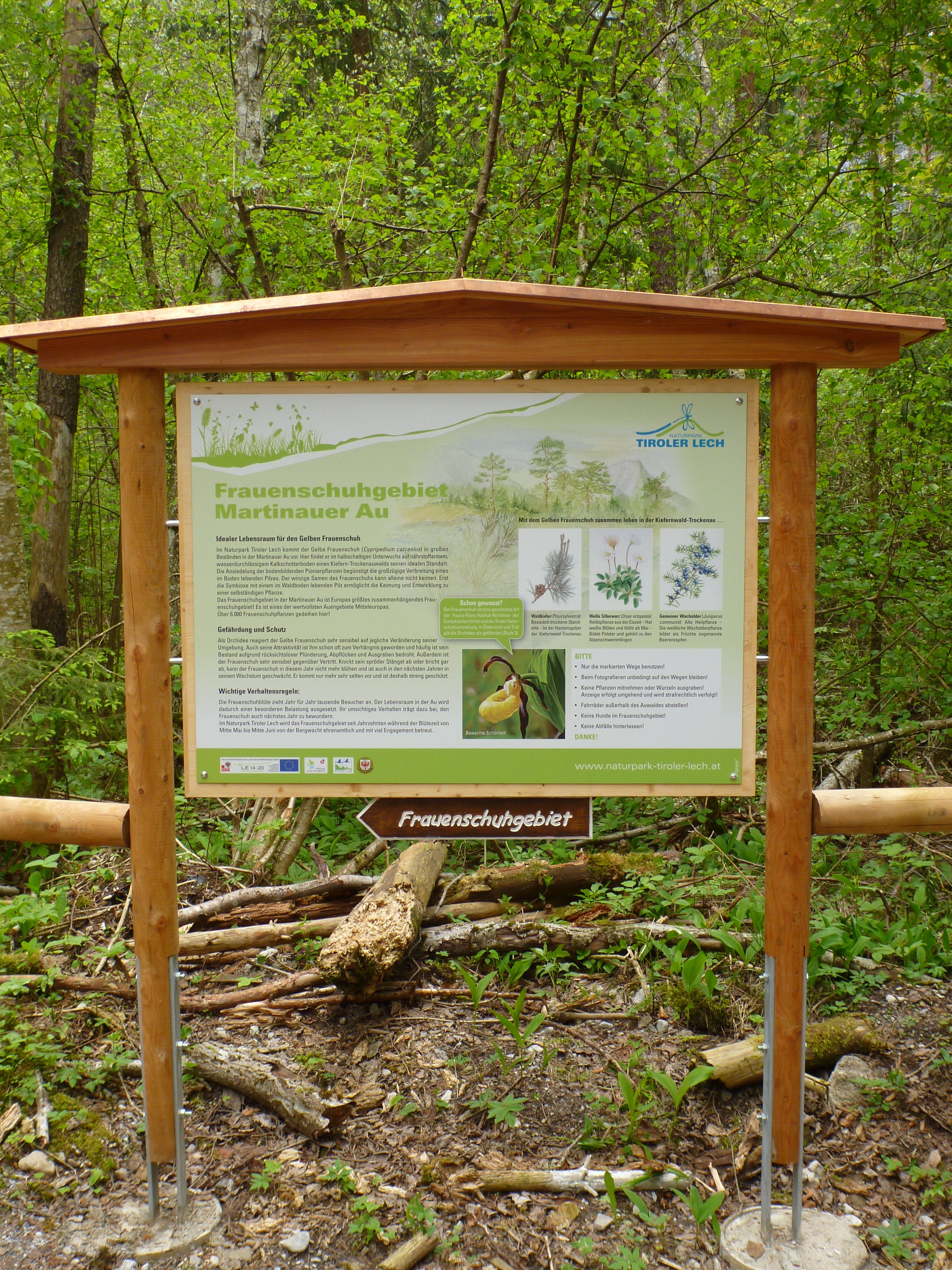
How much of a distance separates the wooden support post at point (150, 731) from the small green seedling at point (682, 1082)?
1672 mm

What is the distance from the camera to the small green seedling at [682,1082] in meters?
3.02

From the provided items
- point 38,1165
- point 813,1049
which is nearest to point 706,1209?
point 813,1049

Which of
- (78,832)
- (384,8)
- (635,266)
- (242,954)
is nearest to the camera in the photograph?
(78,832)

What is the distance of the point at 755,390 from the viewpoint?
2.61 m

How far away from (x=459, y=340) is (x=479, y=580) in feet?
2.36

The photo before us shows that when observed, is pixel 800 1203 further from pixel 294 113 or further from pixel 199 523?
pixel 294 113

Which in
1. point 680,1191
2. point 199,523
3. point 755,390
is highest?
point 755,390

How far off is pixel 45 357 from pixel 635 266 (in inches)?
176

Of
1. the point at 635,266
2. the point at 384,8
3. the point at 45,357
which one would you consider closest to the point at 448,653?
the point at 45,357

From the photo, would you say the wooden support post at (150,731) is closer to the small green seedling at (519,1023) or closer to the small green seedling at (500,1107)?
the small green seedling at (500,1107)

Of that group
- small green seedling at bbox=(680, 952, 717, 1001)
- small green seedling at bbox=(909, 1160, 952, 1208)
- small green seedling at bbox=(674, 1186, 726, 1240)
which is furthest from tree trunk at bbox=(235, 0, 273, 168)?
small green seedling at bbox=(909, 1160, 952, 1208)

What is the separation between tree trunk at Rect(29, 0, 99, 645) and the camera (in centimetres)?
744

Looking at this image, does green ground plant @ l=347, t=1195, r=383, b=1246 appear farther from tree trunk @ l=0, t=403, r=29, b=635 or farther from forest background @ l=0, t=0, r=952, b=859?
tree trunk @ l=0, t=403, r=29, b=635

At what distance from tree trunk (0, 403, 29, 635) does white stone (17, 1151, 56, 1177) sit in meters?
3.52
